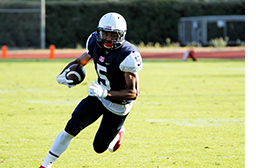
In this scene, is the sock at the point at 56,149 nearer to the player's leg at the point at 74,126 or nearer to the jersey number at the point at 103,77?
the player's leg at the point at 74,126

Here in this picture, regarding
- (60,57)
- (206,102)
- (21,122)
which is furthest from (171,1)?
(21,122)

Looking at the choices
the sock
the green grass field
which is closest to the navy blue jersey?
the sock

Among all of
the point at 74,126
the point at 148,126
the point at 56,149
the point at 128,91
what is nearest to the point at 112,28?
the point at 128,91

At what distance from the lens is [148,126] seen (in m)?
6.79

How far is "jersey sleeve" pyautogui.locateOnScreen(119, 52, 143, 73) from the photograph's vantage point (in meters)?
4.54

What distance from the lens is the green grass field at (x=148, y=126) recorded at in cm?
506

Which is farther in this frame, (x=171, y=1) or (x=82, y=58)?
(x=171, y=1)

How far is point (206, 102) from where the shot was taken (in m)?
9.02

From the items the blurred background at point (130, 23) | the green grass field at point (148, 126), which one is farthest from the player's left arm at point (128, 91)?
the blurred background at point (130, 23)

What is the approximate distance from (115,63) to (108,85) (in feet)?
0.99

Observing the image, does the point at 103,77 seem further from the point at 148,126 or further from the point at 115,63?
the point at 148,126

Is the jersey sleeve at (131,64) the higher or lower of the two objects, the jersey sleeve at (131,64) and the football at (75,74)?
the higher
